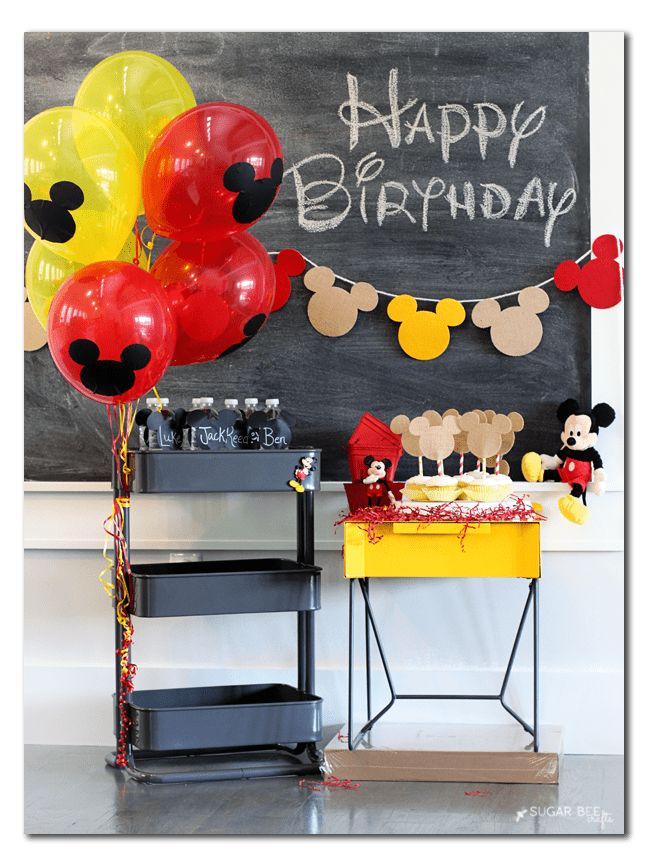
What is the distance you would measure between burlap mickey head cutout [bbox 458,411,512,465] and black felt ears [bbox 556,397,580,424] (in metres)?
0.33

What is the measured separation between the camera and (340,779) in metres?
2.94

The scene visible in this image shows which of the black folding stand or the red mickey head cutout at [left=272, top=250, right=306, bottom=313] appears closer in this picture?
the black folding stand

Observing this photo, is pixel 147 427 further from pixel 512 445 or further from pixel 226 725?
pixel 512 445

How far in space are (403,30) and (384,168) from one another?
40 cm

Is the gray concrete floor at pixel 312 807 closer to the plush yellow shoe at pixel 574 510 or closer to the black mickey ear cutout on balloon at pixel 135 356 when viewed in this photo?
the plush yellow shoe at pixel 574 510

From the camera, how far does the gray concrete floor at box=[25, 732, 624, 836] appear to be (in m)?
2.59

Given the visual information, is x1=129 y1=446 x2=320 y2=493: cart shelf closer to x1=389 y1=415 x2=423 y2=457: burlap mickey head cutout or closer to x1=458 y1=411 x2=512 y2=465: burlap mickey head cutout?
x1=389 y1=415 x2=423 y2=457: burlap mickey head cutout

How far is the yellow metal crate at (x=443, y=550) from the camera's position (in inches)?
114

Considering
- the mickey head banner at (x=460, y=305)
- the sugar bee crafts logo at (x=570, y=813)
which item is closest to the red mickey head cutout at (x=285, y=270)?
the mickey head banner at (x=460, y=305)

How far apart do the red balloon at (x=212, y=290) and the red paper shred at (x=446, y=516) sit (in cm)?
58

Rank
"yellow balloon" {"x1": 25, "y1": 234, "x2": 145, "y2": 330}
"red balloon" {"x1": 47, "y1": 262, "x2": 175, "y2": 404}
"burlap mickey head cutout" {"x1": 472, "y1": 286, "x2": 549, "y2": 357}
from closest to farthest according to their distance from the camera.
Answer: "red balloon" {"x1": 47, "y1": 262, "x2": 175, "y2": 404} → "yellow balloon" {"x1": 25, "y1": 234, "x2": 145, "y2": 330} → "burlap mickey head cutout" {"x1": 472, "y1": 286, "x2": 549, "y2": 357}

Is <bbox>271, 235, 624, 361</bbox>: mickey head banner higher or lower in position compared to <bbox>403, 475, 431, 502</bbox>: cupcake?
higher

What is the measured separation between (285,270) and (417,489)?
0.83 m

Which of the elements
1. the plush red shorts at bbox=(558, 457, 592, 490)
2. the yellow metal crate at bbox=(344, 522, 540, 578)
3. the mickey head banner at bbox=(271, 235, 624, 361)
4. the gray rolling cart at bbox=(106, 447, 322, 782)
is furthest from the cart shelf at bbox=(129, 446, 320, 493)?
the plush red shorts at bbox=(558, 457, 592, 490)
